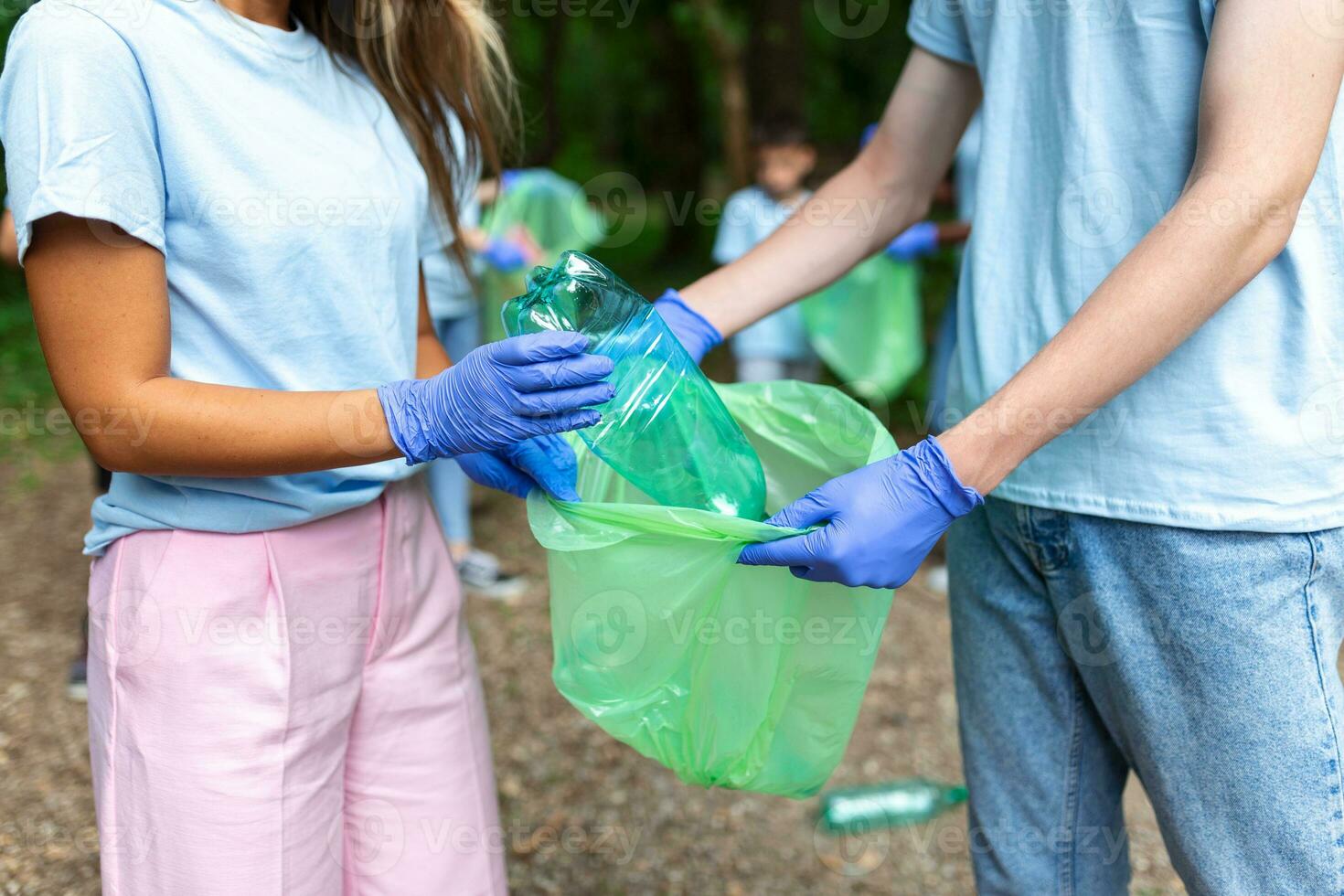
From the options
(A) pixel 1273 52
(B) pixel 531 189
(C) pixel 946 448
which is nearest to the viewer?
(A) pixel 1273 52

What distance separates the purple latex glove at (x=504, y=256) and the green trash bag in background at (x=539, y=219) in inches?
5.5

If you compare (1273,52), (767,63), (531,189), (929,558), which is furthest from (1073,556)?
(767,63)

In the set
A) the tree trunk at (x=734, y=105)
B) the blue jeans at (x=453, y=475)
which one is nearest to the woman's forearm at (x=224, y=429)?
the blue jeans at (x=453, y=475)

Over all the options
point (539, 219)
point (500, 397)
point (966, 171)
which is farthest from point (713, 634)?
point (539, 219)

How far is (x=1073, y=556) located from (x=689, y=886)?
1.59m

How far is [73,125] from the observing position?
1.17 m

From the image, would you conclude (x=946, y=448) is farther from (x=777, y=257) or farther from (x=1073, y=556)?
(x=777, y=257)

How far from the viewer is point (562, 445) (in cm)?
159

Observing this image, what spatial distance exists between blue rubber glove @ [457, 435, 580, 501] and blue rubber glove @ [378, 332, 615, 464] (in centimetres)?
16

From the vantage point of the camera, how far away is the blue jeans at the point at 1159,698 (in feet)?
4.21

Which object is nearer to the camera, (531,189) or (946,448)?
(946,448)

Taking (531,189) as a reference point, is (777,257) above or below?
above
